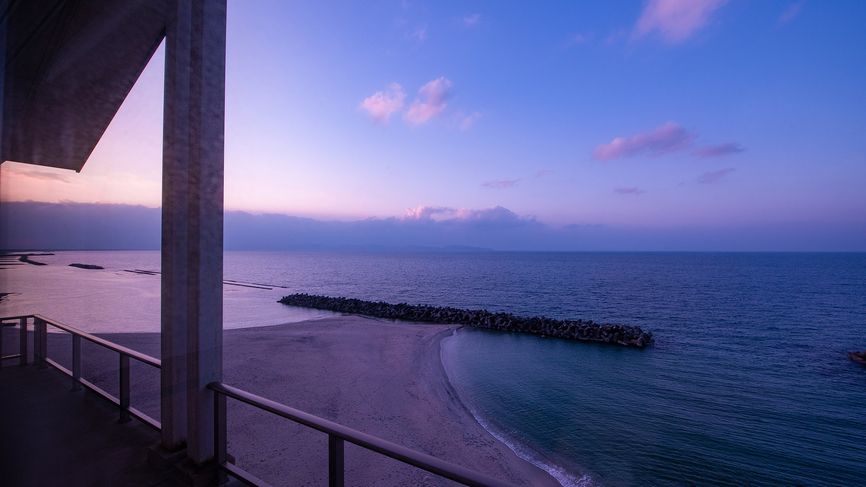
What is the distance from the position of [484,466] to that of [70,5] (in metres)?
7.53

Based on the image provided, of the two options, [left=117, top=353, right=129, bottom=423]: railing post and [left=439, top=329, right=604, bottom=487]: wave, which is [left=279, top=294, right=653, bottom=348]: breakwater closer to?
[left=439, top=329, right=604, bottom=487]: wave

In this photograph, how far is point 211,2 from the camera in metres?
2.43

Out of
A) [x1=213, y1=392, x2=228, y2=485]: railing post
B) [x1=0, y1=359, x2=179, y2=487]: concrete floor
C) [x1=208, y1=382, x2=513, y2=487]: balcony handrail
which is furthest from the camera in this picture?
[x1=0, y1=359, x2=179, y2=487]: concrete floor

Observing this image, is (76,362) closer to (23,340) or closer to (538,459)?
(23,340)

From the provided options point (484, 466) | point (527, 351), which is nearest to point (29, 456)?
point (484, 466)

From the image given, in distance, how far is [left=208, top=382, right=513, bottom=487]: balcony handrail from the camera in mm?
1212

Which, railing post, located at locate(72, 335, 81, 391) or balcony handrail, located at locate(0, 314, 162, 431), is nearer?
balcony handrail, located at locate(0, 314, 162, 431)

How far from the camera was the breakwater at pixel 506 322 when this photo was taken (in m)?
17.8

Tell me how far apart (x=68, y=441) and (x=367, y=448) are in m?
3.19

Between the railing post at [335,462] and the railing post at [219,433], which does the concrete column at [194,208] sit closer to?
the railing post at [219,433]

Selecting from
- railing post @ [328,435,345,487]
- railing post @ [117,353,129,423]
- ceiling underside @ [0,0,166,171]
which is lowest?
railing post @ [117,353,129,423]

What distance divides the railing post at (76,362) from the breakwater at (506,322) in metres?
17.7

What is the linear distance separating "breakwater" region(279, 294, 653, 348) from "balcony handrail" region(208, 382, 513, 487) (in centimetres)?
1845

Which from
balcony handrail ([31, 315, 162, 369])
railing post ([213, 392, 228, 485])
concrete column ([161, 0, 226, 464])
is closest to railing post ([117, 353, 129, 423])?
balcony handrail ([31, 315, 162, 369])
